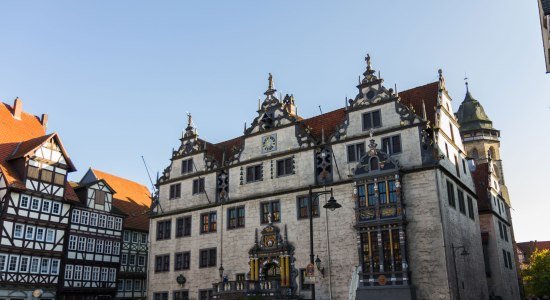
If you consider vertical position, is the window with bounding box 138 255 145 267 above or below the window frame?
below

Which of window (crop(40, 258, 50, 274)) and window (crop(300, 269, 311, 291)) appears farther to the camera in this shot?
window (crop(40, 258, 50, 274))

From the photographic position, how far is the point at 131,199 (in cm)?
5500

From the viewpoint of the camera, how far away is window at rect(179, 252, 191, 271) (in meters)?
39.9

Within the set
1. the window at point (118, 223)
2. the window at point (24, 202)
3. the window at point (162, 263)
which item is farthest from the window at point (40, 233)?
the window at point (162, 263)

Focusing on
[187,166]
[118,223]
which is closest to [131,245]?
[118,223]

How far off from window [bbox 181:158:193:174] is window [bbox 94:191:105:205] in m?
9.84

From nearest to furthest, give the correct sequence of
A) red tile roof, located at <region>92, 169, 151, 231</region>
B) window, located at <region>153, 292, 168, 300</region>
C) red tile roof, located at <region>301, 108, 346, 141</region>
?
red tile roof, located at <region>301, 108, 346, 141</region> → window, located at <region>153, 292, 168, 300</region> → red tile roof, located at <region>92, 169, 151, 231</region>

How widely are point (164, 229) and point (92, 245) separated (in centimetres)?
785

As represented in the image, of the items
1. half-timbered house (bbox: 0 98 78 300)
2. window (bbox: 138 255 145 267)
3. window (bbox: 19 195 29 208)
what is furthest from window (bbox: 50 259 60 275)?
window (bbox: 138 255 145 267)

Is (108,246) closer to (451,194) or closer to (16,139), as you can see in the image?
(16,139)

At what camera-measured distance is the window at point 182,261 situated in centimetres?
3991

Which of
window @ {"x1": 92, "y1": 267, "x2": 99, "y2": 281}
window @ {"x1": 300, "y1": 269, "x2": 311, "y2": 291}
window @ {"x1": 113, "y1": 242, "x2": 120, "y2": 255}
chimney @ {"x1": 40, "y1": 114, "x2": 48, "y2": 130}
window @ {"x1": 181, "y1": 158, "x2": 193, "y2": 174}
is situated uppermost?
chimney @ {"x1": 40, "y1": 114, "x2": 48, "y2": 130}

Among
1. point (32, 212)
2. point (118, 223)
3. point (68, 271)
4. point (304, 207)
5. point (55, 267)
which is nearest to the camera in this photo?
point (304, 207)

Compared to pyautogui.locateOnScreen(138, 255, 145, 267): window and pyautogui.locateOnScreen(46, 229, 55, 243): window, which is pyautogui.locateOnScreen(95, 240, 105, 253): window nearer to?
pyautogui.locateOnScreen(46, 229, 55, 243): window
